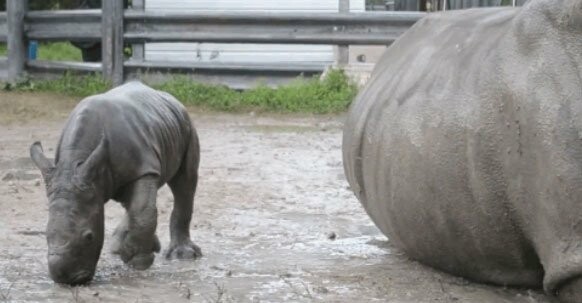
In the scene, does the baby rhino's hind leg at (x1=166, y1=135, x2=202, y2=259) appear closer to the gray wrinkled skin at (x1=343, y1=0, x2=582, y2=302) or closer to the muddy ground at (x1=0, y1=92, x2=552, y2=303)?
the muddy ground at (x1=0, y1=92, x2=552, y2=303)

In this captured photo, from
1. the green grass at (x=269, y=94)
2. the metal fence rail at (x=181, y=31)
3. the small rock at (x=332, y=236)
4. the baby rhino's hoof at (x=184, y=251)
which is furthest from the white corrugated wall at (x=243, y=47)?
the baby rhino's hoof at (x=184, y=251)

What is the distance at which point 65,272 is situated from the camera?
4715mm

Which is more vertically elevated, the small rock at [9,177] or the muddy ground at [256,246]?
the muddy ground at [256,246]

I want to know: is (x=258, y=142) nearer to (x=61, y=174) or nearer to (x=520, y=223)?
(x=61, y=174)

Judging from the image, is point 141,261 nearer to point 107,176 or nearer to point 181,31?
point 107,176

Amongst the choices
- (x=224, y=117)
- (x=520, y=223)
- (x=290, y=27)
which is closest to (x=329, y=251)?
(x=520, y=223)

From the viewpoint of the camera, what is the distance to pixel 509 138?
4.23m

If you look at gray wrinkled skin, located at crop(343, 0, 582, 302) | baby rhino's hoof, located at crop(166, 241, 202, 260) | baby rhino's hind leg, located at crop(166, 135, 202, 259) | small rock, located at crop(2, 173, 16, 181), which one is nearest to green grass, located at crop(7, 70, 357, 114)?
small rock, located at crop(2, 173, 16, 181)

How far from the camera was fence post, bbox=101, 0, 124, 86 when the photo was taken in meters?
13.6

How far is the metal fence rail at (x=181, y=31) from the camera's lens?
1324 cm

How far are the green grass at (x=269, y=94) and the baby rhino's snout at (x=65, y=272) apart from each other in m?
7.78

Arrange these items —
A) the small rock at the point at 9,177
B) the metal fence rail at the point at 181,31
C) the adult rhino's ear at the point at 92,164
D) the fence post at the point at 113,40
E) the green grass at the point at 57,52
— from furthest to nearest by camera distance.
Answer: the green grass at the point at 57,52
the fence post at the point at 113,40
the metal fence rail at the point at 181,31
the small rock at the point at 9,177
the adult rhino's ear at the point at 92,164

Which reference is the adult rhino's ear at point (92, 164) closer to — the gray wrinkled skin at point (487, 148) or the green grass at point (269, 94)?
the gray wrinkled skin at point (487, 148)

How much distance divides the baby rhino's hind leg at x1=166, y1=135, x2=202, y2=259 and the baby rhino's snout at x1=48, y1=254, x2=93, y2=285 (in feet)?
2.55
